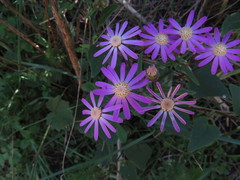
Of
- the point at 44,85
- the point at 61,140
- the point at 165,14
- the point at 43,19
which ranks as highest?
the point at 165,14

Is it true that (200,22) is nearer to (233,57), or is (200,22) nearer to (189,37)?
(189,37)

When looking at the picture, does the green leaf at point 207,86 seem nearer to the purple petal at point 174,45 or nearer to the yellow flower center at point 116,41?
the purple petal at point 174,45

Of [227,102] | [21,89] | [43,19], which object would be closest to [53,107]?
[21,89]

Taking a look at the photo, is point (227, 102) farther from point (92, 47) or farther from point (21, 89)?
point (21, 89)

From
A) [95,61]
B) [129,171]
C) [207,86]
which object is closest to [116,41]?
[95,61]

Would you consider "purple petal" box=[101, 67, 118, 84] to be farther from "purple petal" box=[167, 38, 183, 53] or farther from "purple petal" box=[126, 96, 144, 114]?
"purple petal" box=[167, 38, 183, 53]

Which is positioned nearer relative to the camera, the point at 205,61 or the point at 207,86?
the point at 205,61
